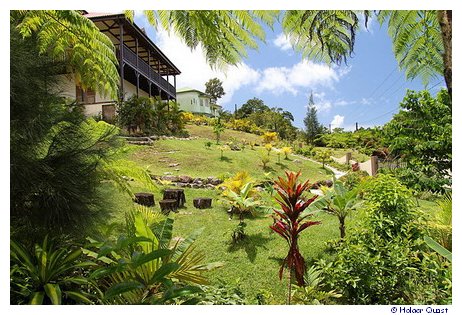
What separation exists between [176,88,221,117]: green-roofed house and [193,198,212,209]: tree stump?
247 inches

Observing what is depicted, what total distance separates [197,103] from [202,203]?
8.97 meters

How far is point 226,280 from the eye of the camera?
9.60ft

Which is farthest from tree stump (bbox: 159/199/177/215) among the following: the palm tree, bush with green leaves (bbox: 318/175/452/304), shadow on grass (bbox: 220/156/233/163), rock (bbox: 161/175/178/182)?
the palm tree

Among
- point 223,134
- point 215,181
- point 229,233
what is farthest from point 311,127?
point 229,233

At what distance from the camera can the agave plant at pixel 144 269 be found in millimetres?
1982

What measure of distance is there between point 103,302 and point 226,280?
3.74 ft

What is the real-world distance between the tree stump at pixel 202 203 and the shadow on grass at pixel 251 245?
4.53 feet

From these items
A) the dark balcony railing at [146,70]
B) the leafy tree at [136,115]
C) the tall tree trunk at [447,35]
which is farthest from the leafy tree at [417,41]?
the dark balcony railing at [146,70]

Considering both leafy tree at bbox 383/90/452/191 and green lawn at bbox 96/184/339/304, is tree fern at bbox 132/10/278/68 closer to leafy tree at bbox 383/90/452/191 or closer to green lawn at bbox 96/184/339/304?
green lawn at bbox 96/184/339/304

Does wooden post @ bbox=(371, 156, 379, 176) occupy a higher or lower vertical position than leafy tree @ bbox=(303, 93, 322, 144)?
lower

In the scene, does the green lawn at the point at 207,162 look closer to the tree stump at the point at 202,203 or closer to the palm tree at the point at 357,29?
the tree stump at the point at 202,203

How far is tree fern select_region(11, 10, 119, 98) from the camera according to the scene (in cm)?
247

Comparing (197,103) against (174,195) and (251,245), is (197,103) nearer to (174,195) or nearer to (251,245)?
(174,195)
